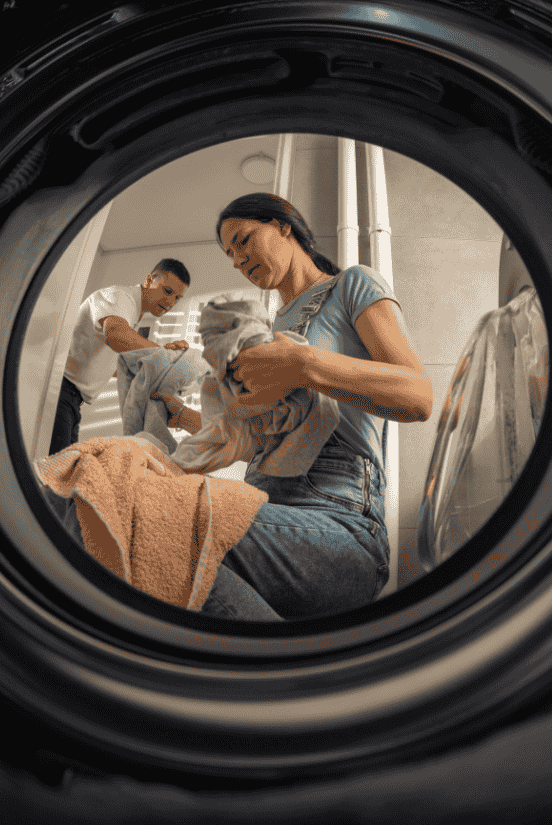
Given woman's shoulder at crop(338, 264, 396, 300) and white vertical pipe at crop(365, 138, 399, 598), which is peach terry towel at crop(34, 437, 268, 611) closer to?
white vertical pipe at crop(365, 138, 399, 598)

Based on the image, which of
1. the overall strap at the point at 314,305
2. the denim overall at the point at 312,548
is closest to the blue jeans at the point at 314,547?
the denim overall at the point at 312,548

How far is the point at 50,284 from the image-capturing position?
556mm

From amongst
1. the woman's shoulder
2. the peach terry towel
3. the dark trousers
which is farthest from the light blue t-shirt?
the dark trousers

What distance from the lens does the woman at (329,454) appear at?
Result: 0.45m

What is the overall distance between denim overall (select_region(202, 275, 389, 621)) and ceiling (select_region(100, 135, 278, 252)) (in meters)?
0.25

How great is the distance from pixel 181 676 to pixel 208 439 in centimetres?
20

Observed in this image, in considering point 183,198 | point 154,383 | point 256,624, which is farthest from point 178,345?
point 256,624

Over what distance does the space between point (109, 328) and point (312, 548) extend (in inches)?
11.7

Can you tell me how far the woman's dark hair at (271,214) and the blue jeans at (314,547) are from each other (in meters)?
0.22

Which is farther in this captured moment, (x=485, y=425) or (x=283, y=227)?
(x=283, y=227)

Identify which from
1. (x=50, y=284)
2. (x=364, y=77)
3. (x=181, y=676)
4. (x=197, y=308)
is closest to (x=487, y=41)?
(x=364, y=77)

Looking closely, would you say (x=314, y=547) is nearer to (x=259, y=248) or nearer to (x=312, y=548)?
(x=312, y=548)

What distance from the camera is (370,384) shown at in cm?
49

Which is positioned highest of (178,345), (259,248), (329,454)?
(259,248)
